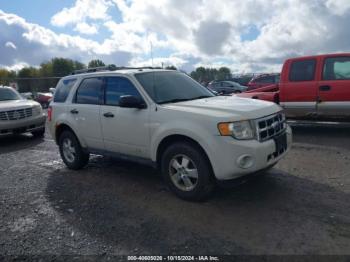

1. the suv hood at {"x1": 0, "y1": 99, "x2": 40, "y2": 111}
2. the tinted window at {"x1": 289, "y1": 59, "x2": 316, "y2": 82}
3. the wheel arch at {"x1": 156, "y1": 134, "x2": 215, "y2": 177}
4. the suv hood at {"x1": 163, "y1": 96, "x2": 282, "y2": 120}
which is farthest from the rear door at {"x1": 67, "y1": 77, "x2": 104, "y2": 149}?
the tinted window at {"x1": 289, "y1": 59, "x2": 316, "y2": 82}

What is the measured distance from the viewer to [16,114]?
917 cm

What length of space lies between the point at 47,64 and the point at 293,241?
9808 cm

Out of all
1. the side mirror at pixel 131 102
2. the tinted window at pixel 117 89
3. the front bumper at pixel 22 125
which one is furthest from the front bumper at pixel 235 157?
the front bumper at pixel 22 125

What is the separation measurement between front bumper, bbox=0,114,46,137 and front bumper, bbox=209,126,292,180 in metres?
7.33

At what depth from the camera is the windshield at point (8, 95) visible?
33.0 ft

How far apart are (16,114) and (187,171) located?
7062mm

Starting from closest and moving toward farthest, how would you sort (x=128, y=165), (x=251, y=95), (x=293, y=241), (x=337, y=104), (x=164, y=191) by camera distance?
1. (x=293, y=241)
2. (x=164, y=191)
3. (x=128, y=165)
4. (x=337, y=104)
5. (x=251, y=95)

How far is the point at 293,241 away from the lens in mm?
3129

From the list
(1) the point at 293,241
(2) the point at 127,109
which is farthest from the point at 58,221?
(1) the point at 293,241

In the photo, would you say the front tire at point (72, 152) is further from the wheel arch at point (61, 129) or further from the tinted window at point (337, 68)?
the tinted window at point (337, 68)

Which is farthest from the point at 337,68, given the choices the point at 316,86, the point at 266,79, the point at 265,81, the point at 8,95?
the point at 266,79

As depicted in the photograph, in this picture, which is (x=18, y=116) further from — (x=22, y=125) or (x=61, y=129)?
(x=61, y=129)

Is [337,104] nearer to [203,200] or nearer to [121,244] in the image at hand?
[203,200]

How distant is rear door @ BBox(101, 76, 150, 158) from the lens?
455cm
